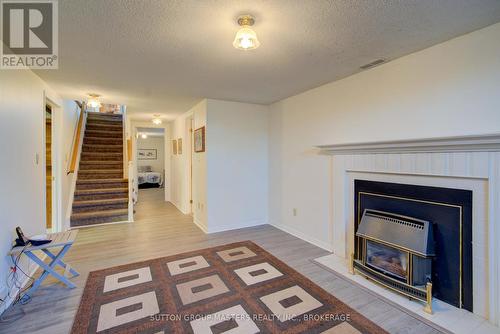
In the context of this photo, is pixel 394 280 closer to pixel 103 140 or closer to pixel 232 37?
pixel 232 37

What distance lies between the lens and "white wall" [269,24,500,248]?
1.84 metres

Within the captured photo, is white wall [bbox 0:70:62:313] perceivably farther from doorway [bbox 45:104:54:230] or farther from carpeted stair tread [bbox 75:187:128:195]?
carpeted stair tread [bbox 75:187:128:195]

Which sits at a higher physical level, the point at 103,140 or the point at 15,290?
the point at 103,140

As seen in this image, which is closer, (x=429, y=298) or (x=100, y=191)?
(x=429, y=298)

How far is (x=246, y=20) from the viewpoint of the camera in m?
1.65

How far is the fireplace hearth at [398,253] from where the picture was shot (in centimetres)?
201

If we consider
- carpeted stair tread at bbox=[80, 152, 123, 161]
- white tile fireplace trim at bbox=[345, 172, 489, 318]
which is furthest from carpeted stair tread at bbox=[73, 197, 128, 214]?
white tile fireplace trim at bbox=[345, 172, 489, 318]

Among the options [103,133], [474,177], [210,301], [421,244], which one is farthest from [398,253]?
[103,133]

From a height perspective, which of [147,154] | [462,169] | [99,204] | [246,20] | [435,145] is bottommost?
[99,204]

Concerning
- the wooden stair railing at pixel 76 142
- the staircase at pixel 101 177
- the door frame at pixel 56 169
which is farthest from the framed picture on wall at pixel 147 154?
the door frame at pixel 56 169

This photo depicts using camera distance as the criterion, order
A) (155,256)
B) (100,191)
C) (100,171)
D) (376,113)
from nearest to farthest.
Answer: (376,113) < (155,256) < (100,191) < (100,171)

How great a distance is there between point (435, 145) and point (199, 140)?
3.45 m

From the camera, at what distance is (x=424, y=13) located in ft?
5.30

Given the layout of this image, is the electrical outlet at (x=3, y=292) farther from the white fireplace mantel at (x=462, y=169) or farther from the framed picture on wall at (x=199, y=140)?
the white fireplace mantel at (x=462, y=169)
